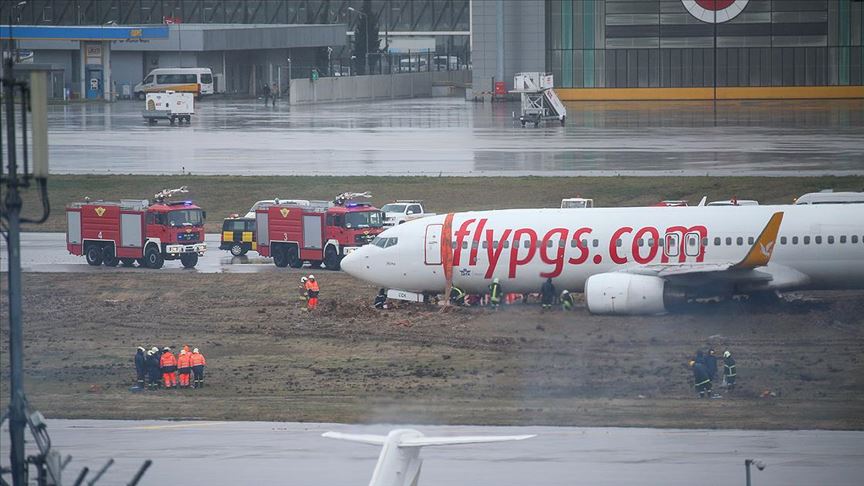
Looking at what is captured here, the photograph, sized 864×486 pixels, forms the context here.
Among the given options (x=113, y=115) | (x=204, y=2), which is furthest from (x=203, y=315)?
(x=204, y=2)

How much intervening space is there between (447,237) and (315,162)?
36.0 metres

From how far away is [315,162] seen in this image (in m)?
80.4

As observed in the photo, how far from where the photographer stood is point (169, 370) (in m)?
36.1

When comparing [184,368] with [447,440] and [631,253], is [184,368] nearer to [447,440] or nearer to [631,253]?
[631,253]

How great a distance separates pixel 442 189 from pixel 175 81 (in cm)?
7462

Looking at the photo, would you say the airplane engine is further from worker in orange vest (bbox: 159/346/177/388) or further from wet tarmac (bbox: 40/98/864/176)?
wet tarmac (bbox: 40/98/864/176)

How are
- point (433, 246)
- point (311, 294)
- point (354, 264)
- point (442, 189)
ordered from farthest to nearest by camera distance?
point (442, 189), point (354, 264), point (311, 294), point (433, 246)

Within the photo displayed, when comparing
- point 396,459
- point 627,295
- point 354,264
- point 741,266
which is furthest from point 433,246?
point 396,459

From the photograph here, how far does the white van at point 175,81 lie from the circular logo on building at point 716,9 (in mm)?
47330

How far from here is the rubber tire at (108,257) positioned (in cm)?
5553

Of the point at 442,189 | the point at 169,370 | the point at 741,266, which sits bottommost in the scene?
the point at 169,370

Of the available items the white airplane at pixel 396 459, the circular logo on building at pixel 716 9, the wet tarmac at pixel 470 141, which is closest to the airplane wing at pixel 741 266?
the white airplane at pixel 396 459

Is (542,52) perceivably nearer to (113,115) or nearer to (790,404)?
(113,115)

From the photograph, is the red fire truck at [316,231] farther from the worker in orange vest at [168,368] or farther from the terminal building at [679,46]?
the terminal building at [679,46]
